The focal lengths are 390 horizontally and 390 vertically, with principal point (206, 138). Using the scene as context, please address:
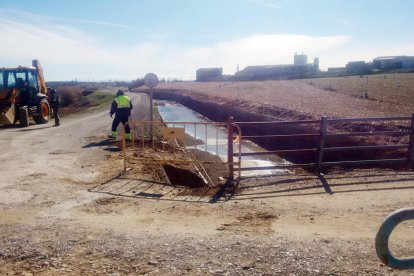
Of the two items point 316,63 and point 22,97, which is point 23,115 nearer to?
point 22,97

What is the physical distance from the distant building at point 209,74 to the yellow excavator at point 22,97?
96.8 m

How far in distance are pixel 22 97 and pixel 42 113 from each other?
1.22 meters

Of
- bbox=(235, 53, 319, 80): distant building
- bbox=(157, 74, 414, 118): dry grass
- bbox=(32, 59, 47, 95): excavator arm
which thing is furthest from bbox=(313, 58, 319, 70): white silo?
bbox=(32, 59, 47, 95): excavator arm

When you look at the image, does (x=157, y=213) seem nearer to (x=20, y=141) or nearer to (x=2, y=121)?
(x=20, y=141)

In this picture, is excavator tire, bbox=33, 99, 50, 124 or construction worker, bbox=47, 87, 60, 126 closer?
construction worker, bbox=47, 87, 60, 126

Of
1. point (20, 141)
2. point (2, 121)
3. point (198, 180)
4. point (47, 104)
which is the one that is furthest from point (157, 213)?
point (47, 104)

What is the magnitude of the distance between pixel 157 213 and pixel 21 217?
2.23m

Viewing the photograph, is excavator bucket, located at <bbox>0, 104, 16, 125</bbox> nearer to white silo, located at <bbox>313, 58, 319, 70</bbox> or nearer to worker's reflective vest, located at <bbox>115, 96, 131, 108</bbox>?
worker's reflective vest, located at <bbox>115, 96, 131, 108</bbox>

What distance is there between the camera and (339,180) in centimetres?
888

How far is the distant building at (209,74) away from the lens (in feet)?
389

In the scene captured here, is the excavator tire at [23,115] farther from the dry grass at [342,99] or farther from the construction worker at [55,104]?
the dry grass at [342,99]

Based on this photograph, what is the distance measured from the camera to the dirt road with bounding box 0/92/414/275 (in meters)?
4.80

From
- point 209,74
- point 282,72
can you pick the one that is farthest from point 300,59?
point 282,72

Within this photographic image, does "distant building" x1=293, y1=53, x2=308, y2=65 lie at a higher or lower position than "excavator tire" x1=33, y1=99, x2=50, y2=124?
higher
